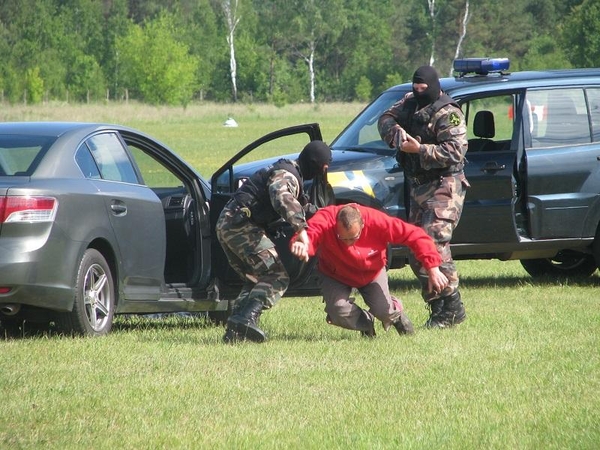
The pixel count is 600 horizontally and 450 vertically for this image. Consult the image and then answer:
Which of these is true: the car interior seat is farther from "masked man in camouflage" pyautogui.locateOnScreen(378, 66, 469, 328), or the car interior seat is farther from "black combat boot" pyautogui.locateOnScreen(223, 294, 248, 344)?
"black combat boot" pyautogui.locateOnScreen(223, 294, 248, 344)

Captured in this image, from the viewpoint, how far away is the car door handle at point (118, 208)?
803 centimetres

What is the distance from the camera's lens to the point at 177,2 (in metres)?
101

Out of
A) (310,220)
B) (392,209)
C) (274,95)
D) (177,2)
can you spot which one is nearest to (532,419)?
(310,220)

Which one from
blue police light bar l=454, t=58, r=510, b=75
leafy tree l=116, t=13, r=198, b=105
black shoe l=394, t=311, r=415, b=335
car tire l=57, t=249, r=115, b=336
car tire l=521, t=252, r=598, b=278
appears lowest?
leafy tree l=116, t=13, r=198, b=105

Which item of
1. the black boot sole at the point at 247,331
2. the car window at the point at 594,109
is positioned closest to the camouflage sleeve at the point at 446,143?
the black boot sole at the point at 247,331

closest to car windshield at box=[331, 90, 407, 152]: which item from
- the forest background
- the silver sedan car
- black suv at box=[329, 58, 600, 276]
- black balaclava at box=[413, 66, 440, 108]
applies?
black suv at box=[329, 58, 600, 276]

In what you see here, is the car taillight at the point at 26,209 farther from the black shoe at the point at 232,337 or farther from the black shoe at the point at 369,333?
the black shoe at the point at 369,333

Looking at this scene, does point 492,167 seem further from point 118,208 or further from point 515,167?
point 118,208

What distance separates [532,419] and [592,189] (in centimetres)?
550

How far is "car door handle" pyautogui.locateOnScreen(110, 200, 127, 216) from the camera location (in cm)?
803

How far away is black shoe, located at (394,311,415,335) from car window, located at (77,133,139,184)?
7.01 feet

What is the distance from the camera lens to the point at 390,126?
8672 mm

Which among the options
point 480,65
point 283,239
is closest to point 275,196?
point 283,239

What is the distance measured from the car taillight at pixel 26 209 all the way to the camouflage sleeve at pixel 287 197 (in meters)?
1.36
